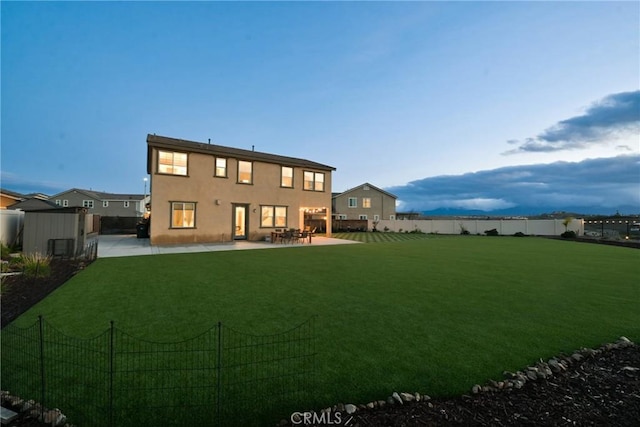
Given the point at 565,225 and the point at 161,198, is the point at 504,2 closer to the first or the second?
the point at 161,198

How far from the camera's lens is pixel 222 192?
58.5 ft

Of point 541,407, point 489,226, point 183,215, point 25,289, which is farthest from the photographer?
point 489,226

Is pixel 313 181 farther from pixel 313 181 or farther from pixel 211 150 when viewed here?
pixel 211 150

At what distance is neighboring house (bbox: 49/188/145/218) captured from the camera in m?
43.2

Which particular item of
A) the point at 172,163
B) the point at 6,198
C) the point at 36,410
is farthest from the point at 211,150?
the point at 36,410

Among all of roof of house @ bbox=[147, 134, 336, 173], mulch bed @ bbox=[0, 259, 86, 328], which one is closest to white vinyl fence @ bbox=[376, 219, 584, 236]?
roof of house @ bbox=[147, 134, 336, 173]

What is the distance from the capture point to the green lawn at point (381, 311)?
11.5 ft

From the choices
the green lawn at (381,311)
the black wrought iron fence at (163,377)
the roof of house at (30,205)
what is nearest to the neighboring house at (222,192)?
the roof of house at (30,205)

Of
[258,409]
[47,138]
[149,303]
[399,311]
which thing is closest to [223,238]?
[149,303]

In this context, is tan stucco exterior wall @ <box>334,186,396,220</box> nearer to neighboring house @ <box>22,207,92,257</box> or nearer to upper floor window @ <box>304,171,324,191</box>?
upper floor window @ <box>304,171,324,191</box>

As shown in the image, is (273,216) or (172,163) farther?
(273,216)

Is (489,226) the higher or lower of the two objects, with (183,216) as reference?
lower

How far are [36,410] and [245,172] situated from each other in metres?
17.0

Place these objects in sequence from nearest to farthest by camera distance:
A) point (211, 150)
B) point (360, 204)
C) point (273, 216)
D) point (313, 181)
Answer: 1. point (211, 150)
2. point (273, 216)
3. point (313, 181)
4. point (360, 204)
